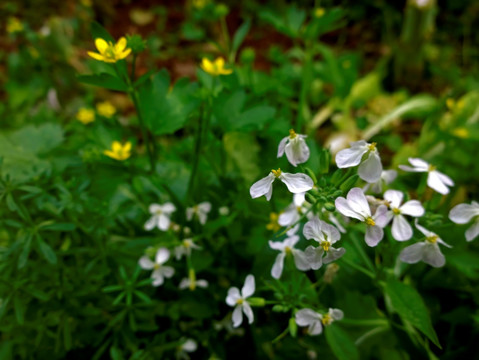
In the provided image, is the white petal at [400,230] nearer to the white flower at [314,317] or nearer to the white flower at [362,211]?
the white flower at [362,211]

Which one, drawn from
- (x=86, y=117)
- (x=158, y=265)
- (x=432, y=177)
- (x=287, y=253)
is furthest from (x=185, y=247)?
(x=86, y=117)

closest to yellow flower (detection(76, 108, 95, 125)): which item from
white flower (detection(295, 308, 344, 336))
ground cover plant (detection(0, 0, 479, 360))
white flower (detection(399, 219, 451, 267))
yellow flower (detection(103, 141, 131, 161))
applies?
ground cover plant (detection(0, 0, 479, 360))

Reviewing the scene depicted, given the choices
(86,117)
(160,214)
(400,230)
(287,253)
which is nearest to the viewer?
(400,230)

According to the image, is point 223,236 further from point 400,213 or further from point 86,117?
point 86,117

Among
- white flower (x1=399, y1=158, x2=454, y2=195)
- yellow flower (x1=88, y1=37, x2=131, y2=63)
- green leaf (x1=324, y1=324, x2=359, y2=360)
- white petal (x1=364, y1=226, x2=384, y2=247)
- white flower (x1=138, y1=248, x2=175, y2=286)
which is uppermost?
yellow flower (x1=88, y1=37, x2=131, y2=63)

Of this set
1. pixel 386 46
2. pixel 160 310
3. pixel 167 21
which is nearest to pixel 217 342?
pixel 160 310

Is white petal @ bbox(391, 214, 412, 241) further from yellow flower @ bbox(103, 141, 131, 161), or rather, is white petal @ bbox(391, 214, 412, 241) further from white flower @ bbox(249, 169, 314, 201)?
yellow flower @ bbox(103, 141, 131, 161)
